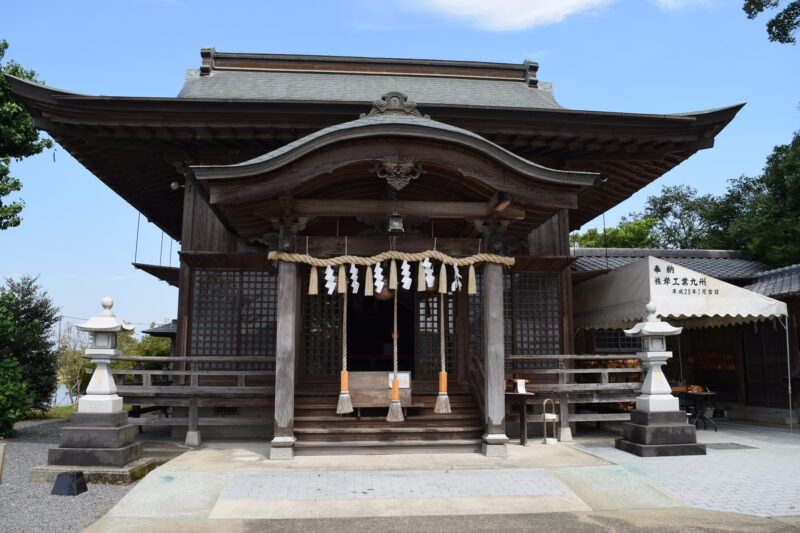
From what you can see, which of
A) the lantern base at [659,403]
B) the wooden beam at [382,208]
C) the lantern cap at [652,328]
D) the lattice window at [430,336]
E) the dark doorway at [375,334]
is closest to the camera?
the wooden beam at [382,208]

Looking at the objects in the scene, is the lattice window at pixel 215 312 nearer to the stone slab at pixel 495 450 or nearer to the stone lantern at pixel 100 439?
the stone lantern at pixel 100 439

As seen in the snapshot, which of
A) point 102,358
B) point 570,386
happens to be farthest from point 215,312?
point 570,386

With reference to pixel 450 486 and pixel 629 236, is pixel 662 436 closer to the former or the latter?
pixel 450 486

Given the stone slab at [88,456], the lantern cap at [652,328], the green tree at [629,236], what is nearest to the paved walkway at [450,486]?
the stone slab at [88,456]

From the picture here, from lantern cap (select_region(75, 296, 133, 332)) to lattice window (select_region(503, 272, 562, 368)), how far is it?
22.8 ft

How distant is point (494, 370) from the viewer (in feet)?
28.2

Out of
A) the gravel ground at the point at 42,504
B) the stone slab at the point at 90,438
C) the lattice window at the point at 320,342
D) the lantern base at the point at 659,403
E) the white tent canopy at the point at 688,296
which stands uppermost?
the white tent canopy at the point at 688,296

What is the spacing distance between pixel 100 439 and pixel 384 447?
13.0 ft

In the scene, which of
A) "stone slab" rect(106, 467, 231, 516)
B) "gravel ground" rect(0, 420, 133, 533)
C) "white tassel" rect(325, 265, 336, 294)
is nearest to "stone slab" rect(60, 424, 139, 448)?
"gravel ground" rect(0, 420, 133, 533)

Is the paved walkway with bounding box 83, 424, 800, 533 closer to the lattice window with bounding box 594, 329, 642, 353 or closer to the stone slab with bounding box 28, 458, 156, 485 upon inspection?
the stone slab with bounding box 28, 458, 156, 485

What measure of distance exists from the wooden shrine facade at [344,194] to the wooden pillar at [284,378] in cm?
2

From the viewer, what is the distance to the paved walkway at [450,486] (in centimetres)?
620

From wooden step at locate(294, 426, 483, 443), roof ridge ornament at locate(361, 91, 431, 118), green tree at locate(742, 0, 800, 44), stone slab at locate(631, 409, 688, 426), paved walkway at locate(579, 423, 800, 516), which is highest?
green tree at locate(742, 0, 800, 44)

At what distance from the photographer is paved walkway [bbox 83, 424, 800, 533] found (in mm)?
6203
